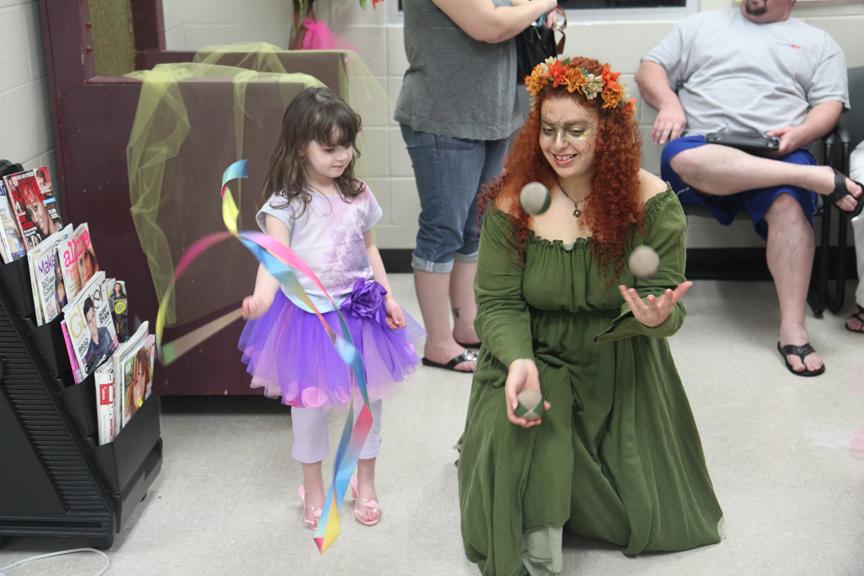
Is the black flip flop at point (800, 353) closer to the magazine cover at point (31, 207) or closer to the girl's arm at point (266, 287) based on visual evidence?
the girl's arm at point (266, 287)

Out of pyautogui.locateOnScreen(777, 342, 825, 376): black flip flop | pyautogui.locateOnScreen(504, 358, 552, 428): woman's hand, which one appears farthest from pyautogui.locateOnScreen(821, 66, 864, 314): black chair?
Answer: pyautogui.locateOnScreen(504, 358, 552, 428): woman's hand

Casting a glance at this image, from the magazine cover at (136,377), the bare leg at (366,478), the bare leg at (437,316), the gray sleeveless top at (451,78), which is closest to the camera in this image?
the magazine cover at (136,377)

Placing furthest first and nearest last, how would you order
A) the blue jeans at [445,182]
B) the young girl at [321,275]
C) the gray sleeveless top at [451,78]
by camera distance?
the blue jeans at [445,182], the gray sleeveless top at [451,78], the young girl at [321,275]

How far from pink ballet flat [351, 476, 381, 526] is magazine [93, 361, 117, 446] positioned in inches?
22.3

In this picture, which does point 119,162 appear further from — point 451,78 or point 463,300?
point 463,300

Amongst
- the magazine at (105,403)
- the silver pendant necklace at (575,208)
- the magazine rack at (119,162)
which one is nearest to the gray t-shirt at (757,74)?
the magazine rack at (119,162)

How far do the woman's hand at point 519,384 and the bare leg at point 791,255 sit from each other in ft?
5.07

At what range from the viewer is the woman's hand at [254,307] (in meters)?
2.13

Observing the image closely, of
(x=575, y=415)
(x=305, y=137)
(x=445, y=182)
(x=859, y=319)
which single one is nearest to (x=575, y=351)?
(x=575, y=415)

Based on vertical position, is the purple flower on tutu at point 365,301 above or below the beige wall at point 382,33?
below

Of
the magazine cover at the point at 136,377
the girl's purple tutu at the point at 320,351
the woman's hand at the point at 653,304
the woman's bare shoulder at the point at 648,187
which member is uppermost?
the woman's bare shoulder at the point at 648,187

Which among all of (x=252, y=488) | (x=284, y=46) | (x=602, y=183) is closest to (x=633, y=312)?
(x=602, y=183)

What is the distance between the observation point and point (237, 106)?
272cm

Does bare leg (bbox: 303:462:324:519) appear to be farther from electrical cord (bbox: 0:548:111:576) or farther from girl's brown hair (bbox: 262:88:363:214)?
girl's brown hair (bbox: 262:88:363:214)
